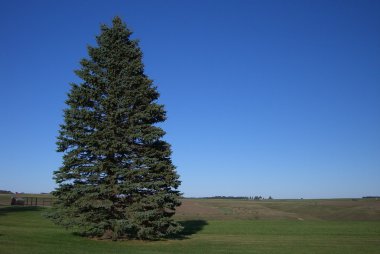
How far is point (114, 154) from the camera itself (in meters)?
26.0

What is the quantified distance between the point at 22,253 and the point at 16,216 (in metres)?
23.9

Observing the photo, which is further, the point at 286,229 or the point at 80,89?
the point at 286,229

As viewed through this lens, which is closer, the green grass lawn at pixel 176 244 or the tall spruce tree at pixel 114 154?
the green grass lawn at pixel 176 244

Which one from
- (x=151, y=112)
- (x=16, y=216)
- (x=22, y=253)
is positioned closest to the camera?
(x=22, y=253)

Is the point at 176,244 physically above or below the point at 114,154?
below

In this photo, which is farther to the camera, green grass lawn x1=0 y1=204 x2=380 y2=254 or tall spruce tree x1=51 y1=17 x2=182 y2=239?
tall spruce tree x1=51 y1=17 x2=182 y2=239

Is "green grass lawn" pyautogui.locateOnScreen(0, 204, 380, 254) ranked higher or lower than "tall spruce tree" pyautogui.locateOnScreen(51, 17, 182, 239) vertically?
lower

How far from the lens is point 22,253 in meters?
16.7

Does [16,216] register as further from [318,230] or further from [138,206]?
[318,230]

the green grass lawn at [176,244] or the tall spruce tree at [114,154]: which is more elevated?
the tall spruce tree at [114,154]

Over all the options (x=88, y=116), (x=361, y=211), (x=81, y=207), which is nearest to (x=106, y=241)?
(x=81, y=207)

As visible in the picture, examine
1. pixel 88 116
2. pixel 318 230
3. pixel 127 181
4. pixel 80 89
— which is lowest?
pixel 318 230

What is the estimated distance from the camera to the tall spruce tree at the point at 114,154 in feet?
81.8

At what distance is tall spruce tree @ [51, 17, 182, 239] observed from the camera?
982 inches
